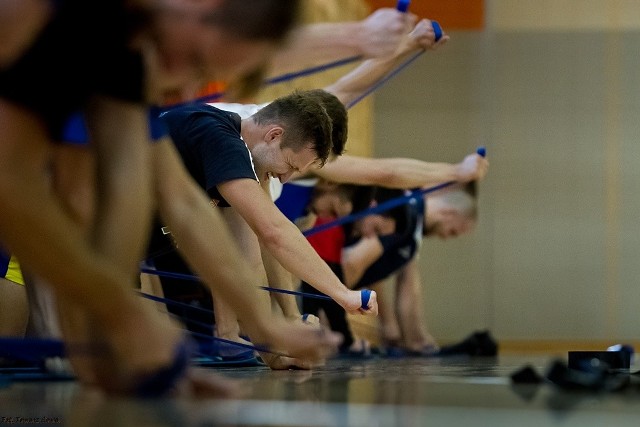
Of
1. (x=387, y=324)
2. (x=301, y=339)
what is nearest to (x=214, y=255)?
(x=301, y=339)

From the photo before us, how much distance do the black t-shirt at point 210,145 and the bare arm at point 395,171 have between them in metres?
0.92

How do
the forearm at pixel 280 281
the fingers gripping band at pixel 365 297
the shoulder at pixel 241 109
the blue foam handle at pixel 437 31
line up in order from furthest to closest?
the blue foam handle at pixel 437 31, the forearm at pixel 280 281, the shoulder at pixel 241 109, the fingers gripping band at pixel 365 297

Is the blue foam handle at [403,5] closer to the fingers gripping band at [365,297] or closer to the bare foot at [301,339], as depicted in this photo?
the fingers gripping band at [365,297]

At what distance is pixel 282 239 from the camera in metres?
2.36

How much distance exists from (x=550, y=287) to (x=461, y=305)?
0.59 m

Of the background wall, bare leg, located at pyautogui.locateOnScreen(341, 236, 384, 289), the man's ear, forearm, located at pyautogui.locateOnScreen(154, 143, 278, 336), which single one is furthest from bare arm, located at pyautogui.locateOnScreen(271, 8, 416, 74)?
the background wall

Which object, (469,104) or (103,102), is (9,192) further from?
(469,104)

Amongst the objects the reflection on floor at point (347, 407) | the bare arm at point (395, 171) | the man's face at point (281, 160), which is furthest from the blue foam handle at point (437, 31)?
the reflection on floor at point (347, 407)

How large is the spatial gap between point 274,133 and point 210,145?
0.17 meters

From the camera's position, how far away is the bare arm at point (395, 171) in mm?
3510

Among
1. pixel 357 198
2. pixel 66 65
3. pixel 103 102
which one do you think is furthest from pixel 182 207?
pixel 357 198

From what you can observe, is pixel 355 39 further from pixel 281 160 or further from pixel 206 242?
pixel 206 242

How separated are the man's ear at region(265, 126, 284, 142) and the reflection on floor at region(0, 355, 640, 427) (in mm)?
851

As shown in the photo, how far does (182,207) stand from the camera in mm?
1457
